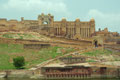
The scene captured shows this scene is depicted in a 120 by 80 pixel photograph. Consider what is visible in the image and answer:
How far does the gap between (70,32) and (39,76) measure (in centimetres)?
3615

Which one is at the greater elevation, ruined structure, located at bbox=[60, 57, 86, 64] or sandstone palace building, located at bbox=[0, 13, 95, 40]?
sandstone palace building, located at bbox=[0, 13, 95, 40]

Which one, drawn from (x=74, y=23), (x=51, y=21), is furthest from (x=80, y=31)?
(x=51, y=21)

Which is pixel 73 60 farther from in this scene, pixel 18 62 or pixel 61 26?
pixel 61 26

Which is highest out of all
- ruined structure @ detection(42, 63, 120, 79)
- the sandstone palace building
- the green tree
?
the sandstone palace building

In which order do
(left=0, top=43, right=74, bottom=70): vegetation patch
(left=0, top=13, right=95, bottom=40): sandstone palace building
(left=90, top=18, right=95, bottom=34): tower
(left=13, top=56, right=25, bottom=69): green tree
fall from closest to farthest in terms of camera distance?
1. (left=13, top=56, right=25, bottom=69): green tree
2. (left=0, top=43, right=74, bottom=70): vegetation patch
3. (left=0, top=13, right=95, bottom=40): sandstone palace building
4. (left=90, top=18, right=95, bottom=34): tower

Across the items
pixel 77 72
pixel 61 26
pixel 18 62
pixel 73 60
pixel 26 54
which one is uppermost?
pixel 61 26

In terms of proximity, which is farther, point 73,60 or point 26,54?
point 26,54

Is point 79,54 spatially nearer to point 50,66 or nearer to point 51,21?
point 50,66

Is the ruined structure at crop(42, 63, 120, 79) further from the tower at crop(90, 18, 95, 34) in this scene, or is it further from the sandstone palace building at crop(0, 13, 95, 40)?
the tower at crop(90, 18, 95, 34)

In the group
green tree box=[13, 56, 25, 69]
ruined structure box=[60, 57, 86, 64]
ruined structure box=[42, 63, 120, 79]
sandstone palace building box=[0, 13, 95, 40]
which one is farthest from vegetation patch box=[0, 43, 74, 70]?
sandstone palace building box=[0, 13, 95, 40]

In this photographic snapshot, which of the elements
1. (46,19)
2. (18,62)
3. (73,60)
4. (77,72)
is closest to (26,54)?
(18,62)

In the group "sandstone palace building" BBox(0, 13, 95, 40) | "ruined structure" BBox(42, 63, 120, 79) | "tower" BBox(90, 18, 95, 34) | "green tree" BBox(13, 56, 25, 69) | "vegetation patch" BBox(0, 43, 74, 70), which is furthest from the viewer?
"tower" BBox(90, 18, 95, 34)

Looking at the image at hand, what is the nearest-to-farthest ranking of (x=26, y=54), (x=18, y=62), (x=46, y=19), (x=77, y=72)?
(x=77, y=72) < (x=18, y=62) < (x=26, y=54) < (x=46, y=19)

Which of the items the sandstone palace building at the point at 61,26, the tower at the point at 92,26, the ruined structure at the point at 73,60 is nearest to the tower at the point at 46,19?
the sandstone palace building at the point at 61,26
